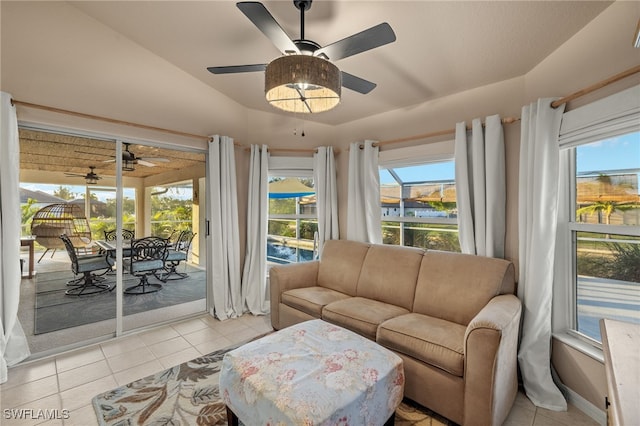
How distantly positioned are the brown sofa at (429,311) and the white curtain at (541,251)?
17cm

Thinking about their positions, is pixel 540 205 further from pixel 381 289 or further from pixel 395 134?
pixel 395 134

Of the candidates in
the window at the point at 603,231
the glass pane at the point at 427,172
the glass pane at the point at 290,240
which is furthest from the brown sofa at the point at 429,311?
the glass pane at the point at 427,172

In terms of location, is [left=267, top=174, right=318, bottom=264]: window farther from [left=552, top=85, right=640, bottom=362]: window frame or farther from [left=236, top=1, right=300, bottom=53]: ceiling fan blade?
[left=552, top=85, right=640, bottom=362]: window frame

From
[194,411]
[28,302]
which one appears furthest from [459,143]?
[28,302]

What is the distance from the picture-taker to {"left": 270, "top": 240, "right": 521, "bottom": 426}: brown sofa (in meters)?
1.59

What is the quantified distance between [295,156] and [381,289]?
2.00 m

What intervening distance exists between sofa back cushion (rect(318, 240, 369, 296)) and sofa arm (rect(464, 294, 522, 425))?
1399 millimetres

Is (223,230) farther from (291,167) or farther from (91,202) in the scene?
(91,202)

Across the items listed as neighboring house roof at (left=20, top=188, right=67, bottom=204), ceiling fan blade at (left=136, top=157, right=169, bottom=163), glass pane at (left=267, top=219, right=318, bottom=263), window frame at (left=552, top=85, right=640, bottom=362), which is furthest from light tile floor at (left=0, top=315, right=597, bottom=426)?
ceiling fan blade at (left=136, top=157, right=169, bottom=163)

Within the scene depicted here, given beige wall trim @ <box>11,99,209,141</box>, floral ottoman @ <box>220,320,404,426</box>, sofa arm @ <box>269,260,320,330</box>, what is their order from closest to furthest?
floral ottoman @ <box>220,320,404,426</box> → beige wall trim @ <box>11,99,209,141</box> → sofa arm @ <box>269,260,320,330</box>

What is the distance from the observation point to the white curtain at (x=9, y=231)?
7.02 ft

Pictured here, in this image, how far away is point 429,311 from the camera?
234 centimetres

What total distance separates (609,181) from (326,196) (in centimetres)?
251

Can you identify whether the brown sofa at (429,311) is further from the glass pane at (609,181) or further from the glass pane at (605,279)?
the glass pane at (609,181)
